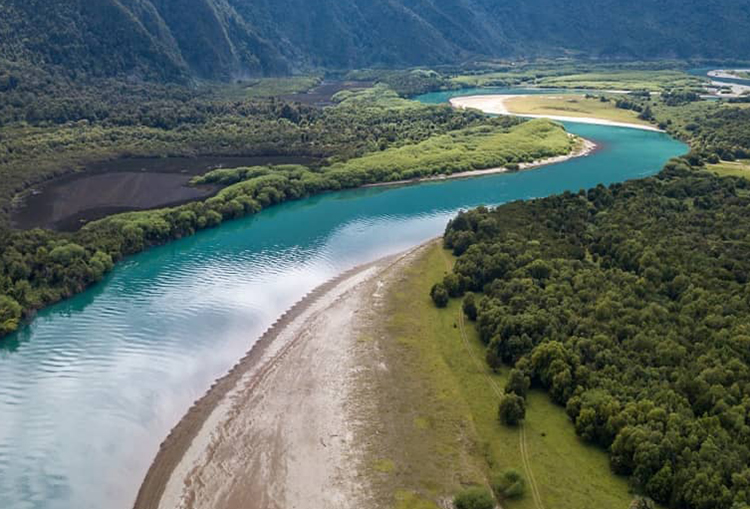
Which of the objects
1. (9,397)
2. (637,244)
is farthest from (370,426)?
(637,244)

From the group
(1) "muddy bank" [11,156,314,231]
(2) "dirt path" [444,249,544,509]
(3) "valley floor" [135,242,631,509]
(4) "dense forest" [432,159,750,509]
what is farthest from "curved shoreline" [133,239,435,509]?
(1) "muddy bank" [11,156,314,231]

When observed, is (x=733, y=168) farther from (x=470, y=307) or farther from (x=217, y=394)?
(x=217, y=394)

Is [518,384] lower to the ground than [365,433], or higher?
higher

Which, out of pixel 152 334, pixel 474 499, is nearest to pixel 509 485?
pixel 474 499

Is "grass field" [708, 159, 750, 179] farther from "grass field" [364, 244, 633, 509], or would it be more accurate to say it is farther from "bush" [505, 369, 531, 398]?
"bush" [505, 369, 531, 398]

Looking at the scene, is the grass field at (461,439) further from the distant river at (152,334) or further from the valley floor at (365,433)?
the distant river at (152,334)

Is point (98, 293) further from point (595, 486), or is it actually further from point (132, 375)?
point (595, 486)

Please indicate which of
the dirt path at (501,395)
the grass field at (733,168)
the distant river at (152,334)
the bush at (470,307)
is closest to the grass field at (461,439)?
the dirt path at (501,395)
